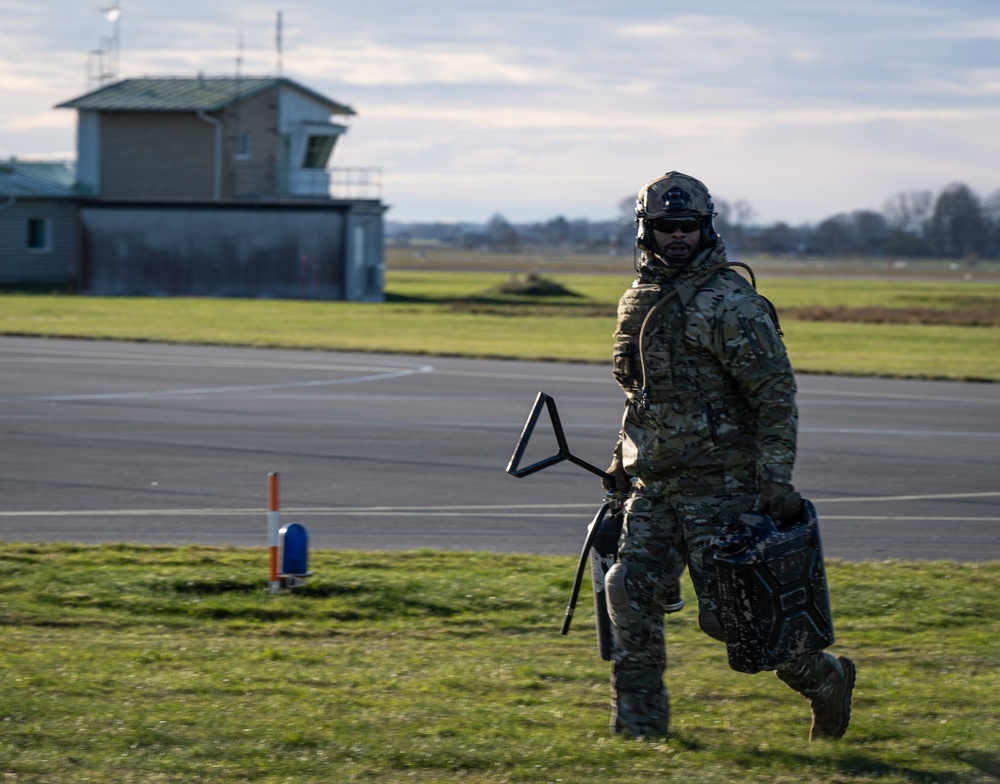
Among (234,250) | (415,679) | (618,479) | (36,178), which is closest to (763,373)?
(618,479)

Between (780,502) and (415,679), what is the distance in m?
1.95

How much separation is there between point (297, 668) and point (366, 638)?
3.30 ft

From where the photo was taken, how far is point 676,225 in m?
4.88

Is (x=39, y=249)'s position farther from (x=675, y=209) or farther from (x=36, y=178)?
(x=675, y=209)

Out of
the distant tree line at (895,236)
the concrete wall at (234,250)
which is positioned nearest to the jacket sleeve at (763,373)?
the concrete wall at (234,250)

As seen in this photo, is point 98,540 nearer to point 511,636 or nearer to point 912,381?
point 511,636

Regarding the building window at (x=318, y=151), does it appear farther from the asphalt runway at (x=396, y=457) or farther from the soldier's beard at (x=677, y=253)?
the soldier's beard at (x=677, y=253)

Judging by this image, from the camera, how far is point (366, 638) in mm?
7055

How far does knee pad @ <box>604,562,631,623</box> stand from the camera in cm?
503

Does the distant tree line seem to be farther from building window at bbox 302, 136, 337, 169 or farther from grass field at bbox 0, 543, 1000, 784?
grass field at bbox 0, 543, 1000, 784

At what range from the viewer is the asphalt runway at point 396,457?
10266mm

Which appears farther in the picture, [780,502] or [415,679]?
[415,679]

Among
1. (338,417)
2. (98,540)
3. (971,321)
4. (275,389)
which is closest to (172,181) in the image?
(971,321)

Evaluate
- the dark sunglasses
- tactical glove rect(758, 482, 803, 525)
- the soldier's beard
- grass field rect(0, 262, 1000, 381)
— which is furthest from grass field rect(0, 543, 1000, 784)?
grass field rect(0, 262, 1000, 381)
